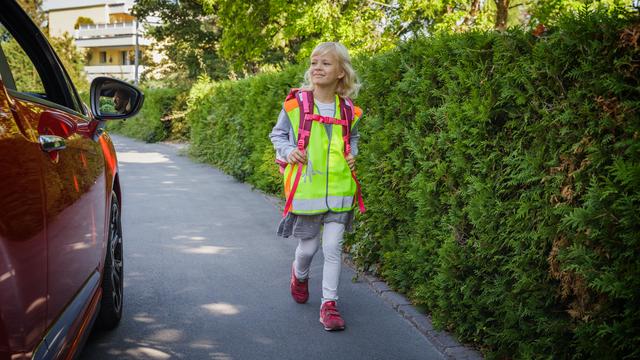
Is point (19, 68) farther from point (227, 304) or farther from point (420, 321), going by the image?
point (420, 321)

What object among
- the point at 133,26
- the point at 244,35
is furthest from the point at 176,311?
the point at 133,26

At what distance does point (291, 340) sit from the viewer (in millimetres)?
4238

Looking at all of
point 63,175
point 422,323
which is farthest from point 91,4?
point 63,175

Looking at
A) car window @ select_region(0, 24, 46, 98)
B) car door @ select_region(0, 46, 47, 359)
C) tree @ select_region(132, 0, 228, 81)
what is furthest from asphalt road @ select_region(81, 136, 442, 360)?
tree @ select_region(132, 0, 228, 81)

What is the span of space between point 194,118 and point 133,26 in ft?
196


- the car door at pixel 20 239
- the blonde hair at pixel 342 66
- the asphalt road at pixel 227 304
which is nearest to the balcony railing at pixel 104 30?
the asphalt road at pixel 227 304

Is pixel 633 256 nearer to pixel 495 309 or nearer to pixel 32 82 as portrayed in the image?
pixel 495 309

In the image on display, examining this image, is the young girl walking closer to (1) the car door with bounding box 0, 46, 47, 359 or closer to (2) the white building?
(1) the car door with bounding box 0, 46, 47, 359

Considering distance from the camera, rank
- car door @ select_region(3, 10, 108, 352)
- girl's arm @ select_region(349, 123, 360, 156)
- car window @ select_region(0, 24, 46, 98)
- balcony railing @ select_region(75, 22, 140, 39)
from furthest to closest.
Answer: balcony railing @ select_region(75, 22, 140, 39) → girl's arm @ select_region(349, 123, 360, 156) → car window @ select_region(0, 24, 46, 98) → car door @ select_region(3, 10, 108, 352)

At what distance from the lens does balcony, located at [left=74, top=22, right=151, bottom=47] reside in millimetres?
73875

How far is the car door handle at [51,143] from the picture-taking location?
229 cm

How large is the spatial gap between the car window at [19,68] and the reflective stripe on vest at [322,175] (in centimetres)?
163

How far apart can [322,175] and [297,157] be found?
23 cm

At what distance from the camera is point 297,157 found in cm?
434
